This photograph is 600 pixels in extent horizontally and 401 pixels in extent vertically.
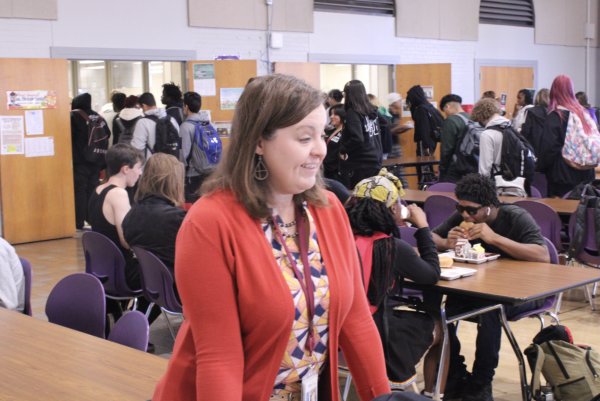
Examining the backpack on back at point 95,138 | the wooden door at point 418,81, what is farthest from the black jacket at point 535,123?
the backpack on back at point 95,138

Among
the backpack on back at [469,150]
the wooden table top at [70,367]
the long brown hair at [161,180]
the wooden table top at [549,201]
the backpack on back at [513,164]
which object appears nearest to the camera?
the wooden table top at [70,367]

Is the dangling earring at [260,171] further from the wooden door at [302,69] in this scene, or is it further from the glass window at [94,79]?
the glass window at [94,79]

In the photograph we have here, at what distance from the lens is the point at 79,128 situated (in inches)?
314

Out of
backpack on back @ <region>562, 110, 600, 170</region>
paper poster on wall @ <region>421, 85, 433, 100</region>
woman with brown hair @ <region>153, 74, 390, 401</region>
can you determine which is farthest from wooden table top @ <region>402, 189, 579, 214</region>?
paper poster on wall @ <region>421, 85, 433, 100</region>

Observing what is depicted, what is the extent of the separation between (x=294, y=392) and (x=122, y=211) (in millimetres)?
2872

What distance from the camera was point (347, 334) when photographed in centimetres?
151

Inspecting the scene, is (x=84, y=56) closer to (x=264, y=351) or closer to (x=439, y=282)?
(x=439, y=282)

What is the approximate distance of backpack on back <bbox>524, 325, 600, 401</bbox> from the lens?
9.12ft

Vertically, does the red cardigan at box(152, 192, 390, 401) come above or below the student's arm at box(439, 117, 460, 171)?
below

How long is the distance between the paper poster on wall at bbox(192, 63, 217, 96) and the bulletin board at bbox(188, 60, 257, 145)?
0.03 m

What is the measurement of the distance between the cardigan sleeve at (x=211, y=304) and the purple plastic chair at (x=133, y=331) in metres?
1.02

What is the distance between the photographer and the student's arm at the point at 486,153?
5625 mm

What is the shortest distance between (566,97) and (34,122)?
5.61 meters

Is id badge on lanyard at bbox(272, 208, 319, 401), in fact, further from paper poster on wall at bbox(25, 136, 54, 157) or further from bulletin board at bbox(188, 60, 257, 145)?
bulletin board at bbox(188, 60, 257, 145)
